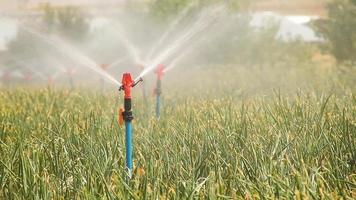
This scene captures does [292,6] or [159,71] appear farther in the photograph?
[292,6]

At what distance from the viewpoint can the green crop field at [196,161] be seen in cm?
294

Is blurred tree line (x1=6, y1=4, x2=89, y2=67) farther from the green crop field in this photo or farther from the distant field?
the distant field

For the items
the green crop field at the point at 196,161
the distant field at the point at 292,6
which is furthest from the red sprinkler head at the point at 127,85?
the distant field at the point at 292,6

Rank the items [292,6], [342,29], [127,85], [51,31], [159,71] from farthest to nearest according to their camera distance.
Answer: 1. [292,6]
2. [51,31]
3. [342,29]
4. [159,71]
5. [127,85]

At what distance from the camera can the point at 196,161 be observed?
3.55 m

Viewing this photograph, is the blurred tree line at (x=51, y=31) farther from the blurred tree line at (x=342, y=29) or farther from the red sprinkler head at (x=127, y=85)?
the red sprinkler head at (x=127, y=85)

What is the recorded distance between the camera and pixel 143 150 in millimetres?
3885

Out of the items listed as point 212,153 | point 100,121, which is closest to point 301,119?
point 212,153

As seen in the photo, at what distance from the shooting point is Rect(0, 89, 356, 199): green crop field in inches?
116

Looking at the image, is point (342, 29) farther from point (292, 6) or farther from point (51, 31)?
point (292, 6)

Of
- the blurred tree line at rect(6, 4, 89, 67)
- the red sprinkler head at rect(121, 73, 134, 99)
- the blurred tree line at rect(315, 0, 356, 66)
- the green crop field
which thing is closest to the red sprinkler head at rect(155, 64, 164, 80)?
the green crop field

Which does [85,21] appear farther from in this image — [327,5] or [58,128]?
[58,128]

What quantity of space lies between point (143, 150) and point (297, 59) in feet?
58.4

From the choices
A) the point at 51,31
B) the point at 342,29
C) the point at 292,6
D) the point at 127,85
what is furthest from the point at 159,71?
the point at 292,6
